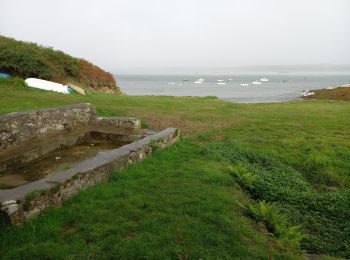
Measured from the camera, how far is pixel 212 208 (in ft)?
19.0

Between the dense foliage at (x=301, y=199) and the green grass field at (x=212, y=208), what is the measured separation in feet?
0.07

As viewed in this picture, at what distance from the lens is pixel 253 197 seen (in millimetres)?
7449

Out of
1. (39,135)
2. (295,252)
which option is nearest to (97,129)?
(39,135)

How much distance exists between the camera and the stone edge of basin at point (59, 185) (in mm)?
4980

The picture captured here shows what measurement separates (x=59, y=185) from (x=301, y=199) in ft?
17.4

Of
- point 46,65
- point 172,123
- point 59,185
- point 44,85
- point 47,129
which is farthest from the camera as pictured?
point 46,65

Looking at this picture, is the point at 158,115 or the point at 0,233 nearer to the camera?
the point at 0,233

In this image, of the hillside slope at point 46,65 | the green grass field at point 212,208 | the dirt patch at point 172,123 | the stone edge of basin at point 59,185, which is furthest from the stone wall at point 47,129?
the hillside slope at point 46,65

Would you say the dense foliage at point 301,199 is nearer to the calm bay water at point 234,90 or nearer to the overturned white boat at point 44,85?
the overturned white boat at point 44,85

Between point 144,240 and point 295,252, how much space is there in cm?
226

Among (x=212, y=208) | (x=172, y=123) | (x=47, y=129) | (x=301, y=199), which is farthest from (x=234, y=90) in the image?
(x=212, y=208)

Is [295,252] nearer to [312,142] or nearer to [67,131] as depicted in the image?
[312,142]

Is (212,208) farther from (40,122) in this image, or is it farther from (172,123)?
(172,123)

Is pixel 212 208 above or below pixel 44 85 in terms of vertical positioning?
below
